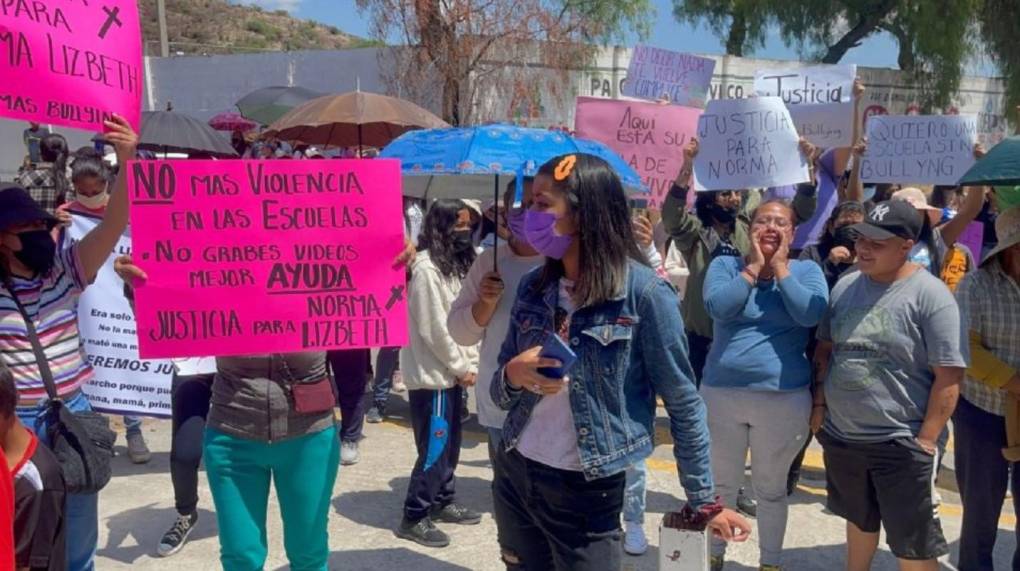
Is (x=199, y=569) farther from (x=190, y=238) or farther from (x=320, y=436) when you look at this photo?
(x=190, y=238)

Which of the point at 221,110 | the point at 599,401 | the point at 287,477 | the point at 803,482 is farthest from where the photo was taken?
the point at 221,110

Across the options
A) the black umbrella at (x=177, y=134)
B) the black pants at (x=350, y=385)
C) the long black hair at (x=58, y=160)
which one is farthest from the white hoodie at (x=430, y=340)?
the long black hair at (x=58, y=160)

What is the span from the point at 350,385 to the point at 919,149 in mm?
4238

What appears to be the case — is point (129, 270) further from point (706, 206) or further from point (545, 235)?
point (706, 206)

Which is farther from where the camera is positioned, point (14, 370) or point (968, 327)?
point (968, 327)

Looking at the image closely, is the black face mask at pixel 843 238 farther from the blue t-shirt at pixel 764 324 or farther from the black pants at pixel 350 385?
the black pants at pixel 350 385

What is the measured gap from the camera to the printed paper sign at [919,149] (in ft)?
20.2

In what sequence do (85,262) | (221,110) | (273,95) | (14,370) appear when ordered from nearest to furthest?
(14,370) < (85,262) < (273,95) < (221,110)

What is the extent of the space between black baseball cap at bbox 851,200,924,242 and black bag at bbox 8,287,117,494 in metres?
3.00

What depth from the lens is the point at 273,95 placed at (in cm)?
1448

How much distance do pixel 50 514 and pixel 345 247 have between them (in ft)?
4.05

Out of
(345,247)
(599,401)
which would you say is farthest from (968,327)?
(345,247)

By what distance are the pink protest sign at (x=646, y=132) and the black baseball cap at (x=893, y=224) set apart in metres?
1.98

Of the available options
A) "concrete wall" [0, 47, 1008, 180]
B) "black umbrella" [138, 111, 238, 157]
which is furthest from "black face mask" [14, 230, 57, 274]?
"concrete wall" [0, 47, 1008, 180]
